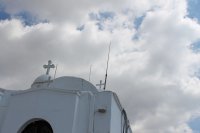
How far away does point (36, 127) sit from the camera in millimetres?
13977

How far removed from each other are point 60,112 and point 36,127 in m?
1.31

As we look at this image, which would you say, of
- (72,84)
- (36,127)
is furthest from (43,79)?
(36,127)

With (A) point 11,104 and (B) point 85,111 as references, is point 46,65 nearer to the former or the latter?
(A) point 11,104

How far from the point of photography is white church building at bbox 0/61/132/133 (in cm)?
1348

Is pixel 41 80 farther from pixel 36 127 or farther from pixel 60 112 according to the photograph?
pixel 60 112

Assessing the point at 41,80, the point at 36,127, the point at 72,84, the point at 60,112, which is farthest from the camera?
the point at 41,80

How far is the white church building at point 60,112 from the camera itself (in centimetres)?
1348

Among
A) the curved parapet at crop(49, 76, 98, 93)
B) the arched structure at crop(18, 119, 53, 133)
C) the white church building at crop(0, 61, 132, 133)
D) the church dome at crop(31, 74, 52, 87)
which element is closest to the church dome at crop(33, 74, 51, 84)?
the church dome at crop(31, 74, 52, 87)

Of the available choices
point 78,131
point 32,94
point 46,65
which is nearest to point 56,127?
point 78,131

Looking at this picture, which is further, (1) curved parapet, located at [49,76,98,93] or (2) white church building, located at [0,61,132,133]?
(1) curved parapet, located at [49,76,98,93]

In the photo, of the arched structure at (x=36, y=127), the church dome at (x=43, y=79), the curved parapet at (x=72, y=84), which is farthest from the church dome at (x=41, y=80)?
the arched structure at (x=36, y=127)

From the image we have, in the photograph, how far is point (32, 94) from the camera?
46.8 ft

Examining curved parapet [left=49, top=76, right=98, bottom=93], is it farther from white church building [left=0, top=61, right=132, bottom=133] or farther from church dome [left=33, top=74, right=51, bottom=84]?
church dome [left=33, top=74, right=51, bottom=84]

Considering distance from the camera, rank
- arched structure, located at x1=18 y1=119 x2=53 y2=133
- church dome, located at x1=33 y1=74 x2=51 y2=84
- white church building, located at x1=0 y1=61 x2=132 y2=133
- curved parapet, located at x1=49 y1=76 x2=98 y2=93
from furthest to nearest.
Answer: church dome, located at x1=33 y1=74 x2=51 y2=84 → curved parapet, located at x1=49 y1=76 x2=98 y2=93 → arched structure, located at x1=18 y1=119 x2=53 y2=133 → white church building, located at x1=0 y1=61 x2=132 y2=133
